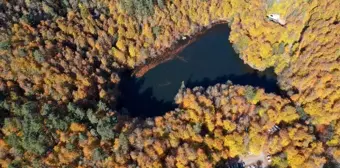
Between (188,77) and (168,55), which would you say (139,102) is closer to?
(188,77)

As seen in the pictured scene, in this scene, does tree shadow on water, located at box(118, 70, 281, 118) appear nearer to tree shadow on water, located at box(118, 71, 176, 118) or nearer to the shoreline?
tree shadow on water, located at box(118, 71, 176, 118)

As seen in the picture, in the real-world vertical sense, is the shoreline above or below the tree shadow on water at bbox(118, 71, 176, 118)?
above

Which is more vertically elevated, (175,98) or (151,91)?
(151,91)

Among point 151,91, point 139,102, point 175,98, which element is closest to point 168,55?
point 151,91

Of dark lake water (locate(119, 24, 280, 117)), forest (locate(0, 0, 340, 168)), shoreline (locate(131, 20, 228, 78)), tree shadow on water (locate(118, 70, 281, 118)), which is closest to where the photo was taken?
forest (locate(0, 0, 340, 168))

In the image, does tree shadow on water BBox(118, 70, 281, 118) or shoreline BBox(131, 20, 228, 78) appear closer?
tree shadow on water BBox(118, 70, 281, 118)

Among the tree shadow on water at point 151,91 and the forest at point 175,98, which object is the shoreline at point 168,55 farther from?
the tree shadow on water at point 151,91

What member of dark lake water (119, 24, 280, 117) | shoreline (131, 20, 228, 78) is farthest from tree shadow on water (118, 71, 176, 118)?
shoreline (131, 20, 228, 78)

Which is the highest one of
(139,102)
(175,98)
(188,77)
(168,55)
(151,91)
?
(168,55)

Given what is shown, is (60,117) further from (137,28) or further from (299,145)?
(299,145)
